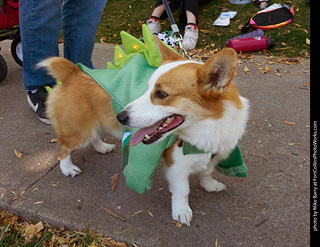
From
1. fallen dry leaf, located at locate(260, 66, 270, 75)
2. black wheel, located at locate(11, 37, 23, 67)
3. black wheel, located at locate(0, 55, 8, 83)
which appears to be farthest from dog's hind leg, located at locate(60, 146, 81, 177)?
fallen dry leaf, located at locate(260, 66, 270, 75)

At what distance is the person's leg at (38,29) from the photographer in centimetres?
277

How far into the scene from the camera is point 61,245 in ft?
6.54

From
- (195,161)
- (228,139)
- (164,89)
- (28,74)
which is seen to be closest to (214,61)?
Answer: (164,89)

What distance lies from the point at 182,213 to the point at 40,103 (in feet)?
6.89

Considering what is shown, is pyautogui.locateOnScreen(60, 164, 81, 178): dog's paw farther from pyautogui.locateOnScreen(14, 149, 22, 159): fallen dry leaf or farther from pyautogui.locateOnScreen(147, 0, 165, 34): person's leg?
pyautogui.locateOnScreen(147, 0, 165, 34): person's leg

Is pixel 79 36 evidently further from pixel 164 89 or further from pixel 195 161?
pixel 195 161

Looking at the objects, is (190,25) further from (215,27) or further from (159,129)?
(159,129)

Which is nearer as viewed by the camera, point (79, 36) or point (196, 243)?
point (196, 243)

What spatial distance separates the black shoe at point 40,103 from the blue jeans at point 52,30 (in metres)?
0.08

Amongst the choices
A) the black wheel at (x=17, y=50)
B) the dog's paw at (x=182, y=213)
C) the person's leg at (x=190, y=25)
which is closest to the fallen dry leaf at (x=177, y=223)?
the dog's paw at (x=182, y=213)

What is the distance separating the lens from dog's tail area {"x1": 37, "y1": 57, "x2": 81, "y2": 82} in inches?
94.8

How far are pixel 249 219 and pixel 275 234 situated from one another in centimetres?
20

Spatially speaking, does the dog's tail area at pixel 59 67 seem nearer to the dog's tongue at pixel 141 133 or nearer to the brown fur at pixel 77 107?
the brown fur at pixel 77 107

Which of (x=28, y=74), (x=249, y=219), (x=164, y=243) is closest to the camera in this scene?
(x=164, y=243)
